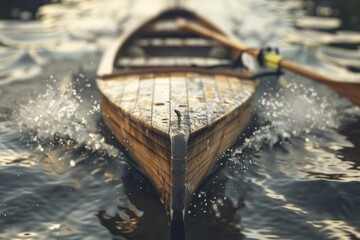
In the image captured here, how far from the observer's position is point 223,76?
315 inches

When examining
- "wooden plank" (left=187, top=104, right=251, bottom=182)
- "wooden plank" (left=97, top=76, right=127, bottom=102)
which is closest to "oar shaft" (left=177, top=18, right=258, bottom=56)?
"wooden plank" (left=187, top=104, right=251, bottom=182)

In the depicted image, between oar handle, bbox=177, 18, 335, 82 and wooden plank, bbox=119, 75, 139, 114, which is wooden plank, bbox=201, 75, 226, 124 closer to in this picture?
wooden plank, bbox=119, 75, 139, 114

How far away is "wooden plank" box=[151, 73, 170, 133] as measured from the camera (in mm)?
5797

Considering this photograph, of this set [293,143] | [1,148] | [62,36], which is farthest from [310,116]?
[62,36]

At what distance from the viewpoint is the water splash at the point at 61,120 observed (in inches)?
314

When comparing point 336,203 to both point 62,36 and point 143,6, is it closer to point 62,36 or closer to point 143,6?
point 62,36

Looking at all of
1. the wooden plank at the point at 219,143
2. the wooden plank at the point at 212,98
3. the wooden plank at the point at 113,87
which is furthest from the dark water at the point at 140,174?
the wooden plank at the point at 212,98

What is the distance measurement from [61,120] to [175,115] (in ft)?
11.2

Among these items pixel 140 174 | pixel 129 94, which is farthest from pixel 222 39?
pixel 140 174

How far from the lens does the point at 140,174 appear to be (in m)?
6.95

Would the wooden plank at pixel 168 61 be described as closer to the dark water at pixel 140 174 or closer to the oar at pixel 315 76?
the oar at pixel 315 76

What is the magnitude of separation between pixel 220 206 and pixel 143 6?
14.7 meters

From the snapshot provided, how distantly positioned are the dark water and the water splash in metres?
0.02

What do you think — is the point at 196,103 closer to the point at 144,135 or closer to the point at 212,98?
the point at 212,98
